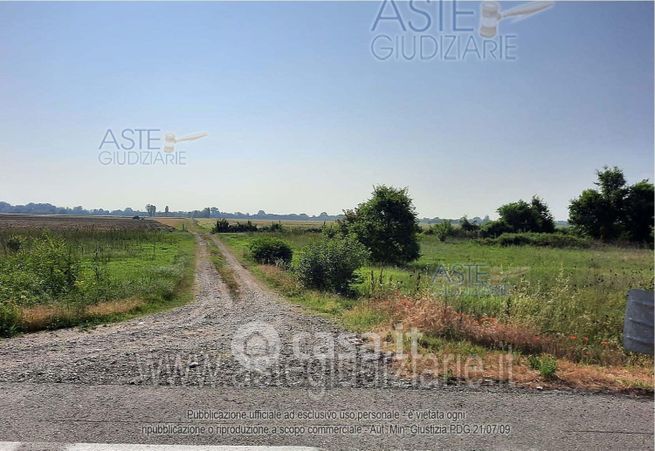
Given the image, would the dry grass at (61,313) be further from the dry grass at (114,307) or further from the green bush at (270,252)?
the green bush at (270,252)

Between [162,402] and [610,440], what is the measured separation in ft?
15.0

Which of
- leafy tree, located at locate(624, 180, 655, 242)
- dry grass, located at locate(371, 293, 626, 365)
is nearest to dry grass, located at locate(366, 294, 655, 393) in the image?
dry grass, located at locate(371, 293, 626, 365)

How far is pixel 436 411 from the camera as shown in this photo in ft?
15.2

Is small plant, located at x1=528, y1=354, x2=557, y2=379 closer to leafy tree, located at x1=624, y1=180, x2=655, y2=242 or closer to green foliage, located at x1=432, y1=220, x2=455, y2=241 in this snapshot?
leafy tree, located at x1=624, y1=180, x2=655, y2=242

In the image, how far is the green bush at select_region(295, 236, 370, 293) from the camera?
14.3m

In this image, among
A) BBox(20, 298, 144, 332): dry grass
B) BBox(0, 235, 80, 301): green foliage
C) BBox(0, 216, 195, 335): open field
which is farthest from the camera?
BBox(0, 235, 80, 301): green foliage

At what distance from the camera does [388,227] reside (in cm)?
2455

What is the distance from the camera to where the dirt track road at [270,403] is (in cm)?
399

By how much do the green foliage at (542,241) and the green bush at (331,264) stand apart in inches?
1231

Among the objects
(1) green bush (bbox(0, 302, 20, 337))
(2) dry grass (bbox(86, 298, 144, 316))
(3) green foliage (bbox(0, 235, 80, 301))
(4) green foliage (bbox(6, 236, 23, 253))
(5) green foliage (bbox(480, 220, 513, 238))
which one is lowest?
(2) dry grass (bbox(86, 298, 144, 316))

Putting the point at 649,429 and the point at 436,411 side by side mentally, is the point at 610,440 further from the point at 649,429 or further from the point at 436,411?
the point at 436,411

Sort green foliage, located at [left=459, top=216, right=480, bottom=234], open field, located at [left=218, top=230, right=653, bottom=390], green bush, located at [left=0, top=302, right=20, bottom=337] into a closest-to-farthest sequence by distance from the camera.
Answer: open field, located at [left=218, top=230, right=653, bottom=390] → green bush, located at [left=0, top=302, right=20, bottom=337] → green foliage, located at [left=459, top=216, right=480, bottom=234]

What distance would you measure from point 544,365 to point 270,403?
3.82 m

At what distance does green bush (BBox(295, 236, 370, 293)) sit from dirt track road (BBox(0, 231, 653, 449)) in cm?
679
